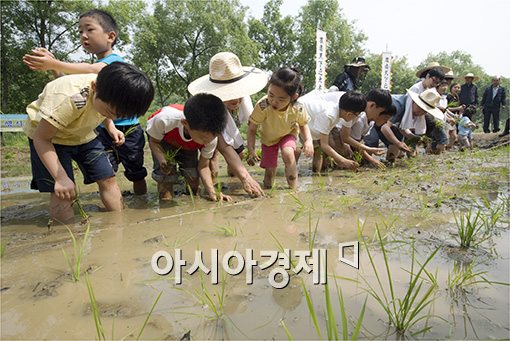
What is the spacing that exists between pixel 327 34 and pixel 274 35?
201 inches

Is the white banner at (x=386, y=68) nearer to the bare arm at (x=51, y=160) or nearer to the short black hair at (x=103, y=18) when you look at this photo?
the short black hair at (x=103, y=18)

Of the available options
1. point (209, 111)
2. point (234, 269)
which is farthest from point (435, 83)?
point (234, 269)

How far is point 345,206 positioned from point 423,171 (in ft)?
6.87

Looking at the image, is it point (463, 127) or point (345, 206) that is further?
point (463, 127)

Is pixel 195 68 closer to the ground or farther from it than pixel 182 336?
farther from it

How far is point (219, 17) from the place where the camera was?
A: 20.1m

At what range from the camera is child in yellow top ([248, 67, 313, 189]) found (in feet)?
10.3

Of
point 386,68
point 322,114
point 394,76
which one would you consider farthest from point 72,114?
point 394,76

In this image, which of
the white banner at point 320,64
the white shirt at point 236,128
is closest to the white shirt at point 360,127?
the white shirt at point 236,128

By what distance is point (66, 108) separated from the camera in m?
2.09

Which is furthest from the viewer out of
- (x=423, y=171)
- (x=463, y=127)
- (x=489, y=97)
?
(x=489, y=97)

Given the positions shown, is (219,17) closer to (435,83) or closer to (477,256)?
(435,83)

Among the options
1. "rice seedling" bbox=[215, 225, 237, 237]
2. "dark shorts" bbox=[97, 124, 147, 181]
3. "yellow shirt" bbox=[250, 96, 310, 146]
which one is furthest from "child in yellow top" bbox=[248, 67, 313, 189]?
"rice seedling" bbox=[215, 225, 237, 237]

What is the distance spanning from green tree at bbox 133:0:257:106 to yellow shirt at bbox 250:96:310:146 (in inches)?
702
